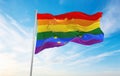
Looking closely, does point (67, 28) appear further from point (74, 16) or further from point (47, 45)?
point (47, 45)

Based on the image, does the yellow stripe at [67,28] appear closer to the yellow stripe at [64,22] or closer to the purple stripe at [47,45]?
the yellow stripe at [64,22]

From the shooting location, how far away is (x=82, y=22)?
28.2 meters

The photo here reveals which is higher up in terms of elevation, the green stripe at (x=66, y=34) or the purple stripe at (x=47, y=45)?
the green stripe at (x=66, y=34)

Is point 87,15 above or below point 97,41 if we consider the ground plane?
above

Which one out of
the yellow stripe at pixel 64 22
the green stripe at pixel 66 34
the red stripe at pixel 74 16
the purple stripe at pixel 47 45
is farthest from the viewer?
the red stripe at pixel 74 16

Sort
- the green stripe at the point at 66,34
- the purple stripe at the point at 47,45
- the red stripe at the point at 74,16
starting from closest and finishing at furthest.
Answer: the purple stripe at the point at 47,45
the green stripe at the point at 66,34
the red stripe at the point at 74,16

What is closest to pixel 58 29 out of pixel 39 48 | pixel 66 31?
pixel 66 31

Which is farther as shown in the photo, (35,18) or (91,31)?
(91,31)

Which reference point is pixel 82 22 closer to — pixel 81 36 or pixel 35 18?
pixel 81 36

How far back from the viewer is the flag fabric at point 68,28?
27328mm

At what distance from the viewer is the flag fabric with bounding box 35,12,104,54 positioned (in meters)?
27.3

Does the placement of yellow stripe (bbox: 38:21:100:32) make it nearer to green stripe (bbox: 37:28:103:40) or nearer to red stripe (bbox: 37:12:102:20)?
green stripe (bbox: 37:28:103:40)

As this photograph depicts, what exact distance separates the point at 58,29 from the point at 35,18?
2.30 metres

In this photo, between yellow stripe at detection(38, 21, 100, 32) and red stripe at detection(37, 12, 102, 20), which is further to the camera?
red stripe at detection(37, 12, 102, 20)
